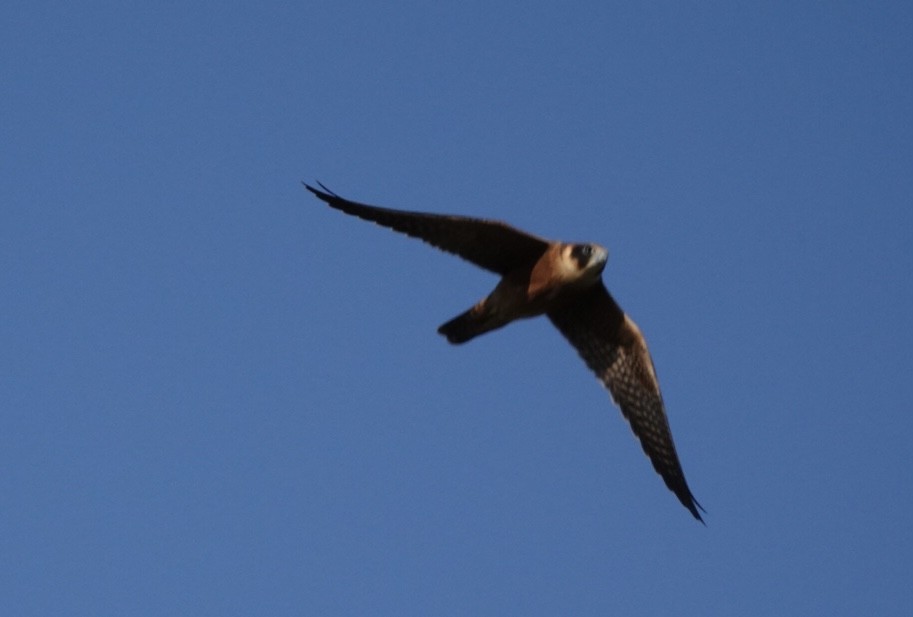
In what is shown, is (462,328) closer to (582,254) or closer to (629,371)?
(582,254)

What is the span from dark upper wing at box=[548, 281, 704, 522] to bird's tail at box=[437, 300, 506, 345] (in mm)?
1115

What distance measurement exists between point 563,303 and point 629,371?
118 centimetres

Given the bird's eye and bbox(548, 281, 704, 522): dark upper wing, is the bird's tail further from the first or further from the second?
bbox(548, 281, 704, 522): dark upper wing

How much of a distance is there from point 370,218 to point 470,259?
1.22 m

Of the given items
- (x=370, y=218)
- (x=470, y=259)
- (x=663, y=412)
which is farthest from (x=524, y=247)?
(x=663, y=412)

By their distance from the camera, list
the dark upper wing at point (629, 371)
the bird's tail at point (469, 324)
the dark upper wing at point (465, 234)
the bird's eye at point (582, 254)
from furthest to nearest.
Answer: the dark upper wing at point (629, 371) → the bird's tail at point (469, 324) → the bird's eye at point (582, 254) → the dark upper wing at point (465, 234)

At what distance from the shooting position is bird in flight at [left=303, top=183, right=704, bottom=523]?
1280 cm

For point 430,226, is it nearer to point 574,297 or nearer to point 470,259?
point 470,259

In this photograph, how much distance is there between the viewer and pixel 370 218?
41.3 feet

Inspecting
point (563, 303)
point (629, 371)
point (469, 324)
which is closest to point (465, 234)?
point (469, 324)

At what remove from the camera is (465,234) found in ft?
42.5

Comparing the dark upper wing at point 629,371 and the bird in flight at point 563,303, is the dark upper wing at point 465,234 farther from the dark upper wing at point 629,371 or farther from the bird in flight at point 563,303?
the dark upper wing at point 629,371

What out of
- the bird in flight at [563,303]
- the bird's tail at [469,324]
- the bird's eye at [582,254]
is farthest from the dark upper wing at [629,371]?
the bird's eye at [582,254]

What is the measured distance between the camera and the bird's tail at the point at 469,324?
13398mm
